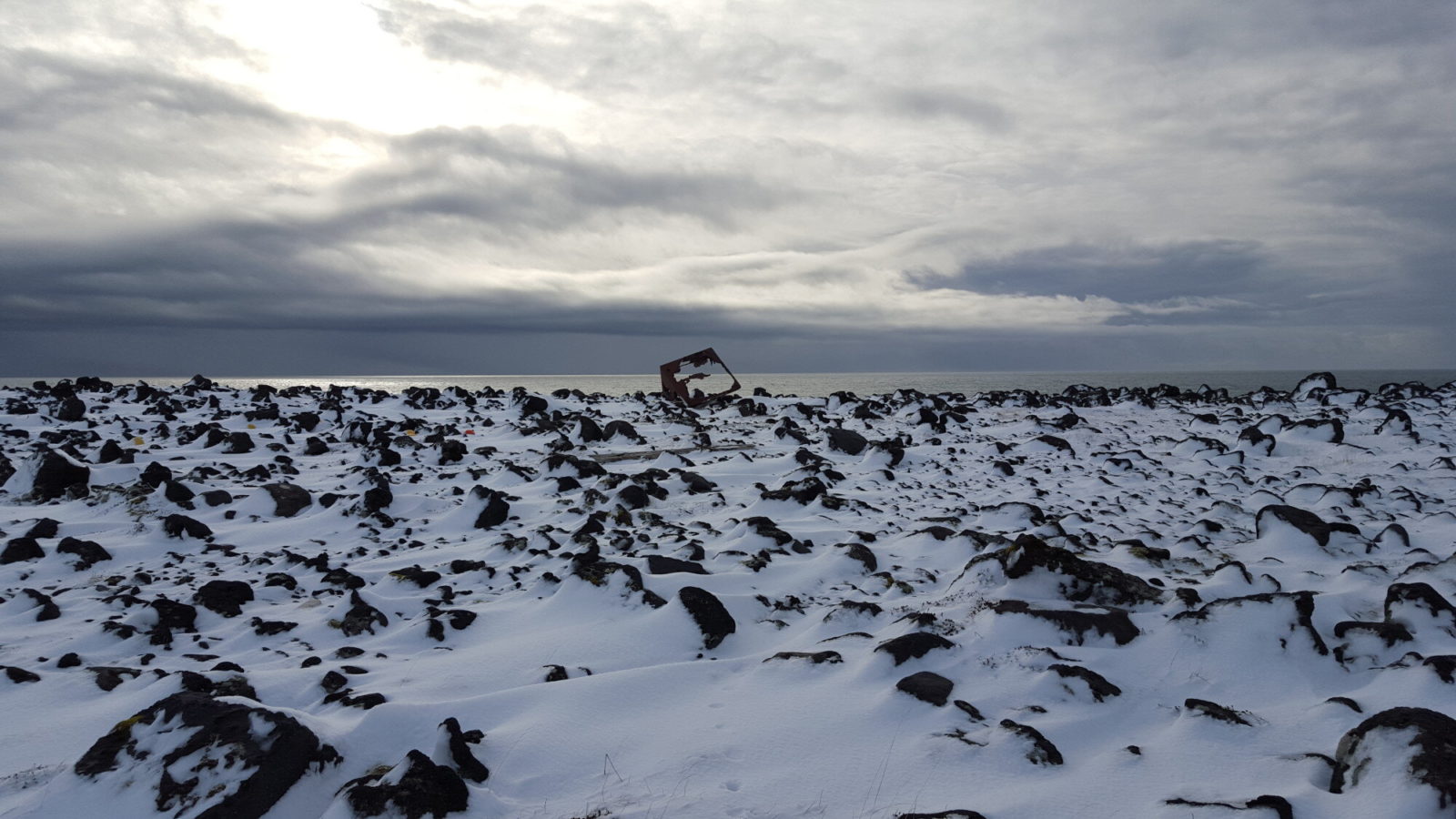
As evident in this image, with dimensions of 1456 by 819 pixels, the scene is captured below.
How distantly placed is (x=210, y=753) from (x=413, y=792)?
3.12 ft

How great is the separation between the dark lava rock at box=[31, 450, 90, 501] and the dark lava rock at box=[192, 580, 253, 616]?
5.35 meters

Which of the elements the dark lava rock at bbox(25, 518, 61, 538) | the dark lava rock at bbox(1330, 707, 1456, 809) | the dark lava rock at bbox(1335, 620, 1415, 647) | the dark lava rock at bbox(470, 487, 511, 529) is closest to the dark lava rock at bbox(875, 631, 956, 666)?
the dark lava rock at bbox(1330, 707, 1456, 809)

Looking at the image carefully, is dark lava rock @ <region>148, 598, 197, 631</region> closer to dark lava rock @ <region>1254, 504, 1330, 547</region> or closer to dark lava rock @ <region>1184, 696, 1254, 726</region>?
dark lava rock @ <region>1184, 696, 1254, 726</region>

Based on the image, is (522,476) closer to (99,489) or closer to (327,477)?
(327,477)

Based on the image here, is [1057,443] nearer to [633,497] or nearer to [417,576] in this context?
[633,497]

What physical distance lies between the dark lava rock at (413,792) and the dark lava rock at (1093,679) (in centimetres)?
334

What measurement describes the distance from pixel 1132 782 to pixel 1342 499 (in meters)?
7.99

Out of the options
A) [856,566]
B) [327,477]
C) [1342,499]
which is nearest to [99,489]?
[327,477]

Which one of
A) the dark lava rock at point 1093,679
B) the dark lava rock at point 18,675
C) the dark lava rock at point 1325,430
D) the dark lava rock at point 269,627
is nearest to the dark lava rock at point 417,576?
the dark lava rock at point 269,627

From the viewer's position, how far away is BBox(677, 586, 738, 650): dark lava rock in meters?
5.16

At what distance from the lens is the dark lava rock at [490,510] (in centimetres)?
877

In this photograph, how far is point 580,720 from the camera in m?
3.99

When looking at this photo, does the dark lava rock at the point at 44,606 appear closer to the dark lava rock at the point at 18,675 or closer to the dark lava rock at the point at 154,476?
the dark lava rock at the point at 18,675

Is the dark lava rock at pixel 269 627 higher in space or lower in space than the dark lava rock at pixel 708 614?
lower
